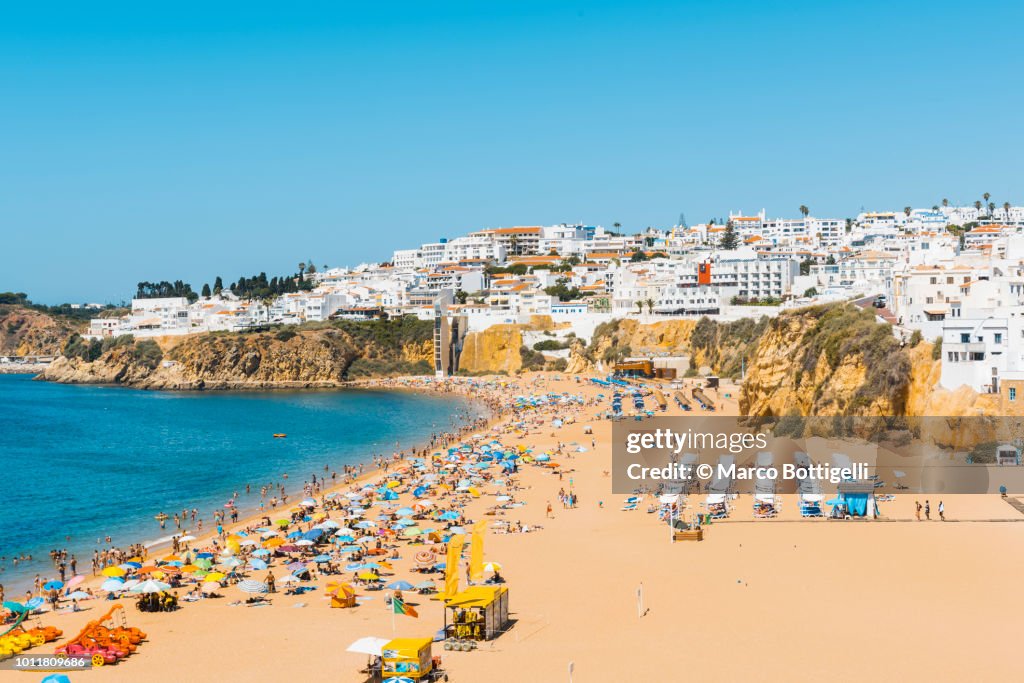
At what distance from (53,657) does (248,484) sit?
660 inches

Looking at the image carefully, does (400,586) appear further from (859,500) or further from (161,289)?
(161,289)

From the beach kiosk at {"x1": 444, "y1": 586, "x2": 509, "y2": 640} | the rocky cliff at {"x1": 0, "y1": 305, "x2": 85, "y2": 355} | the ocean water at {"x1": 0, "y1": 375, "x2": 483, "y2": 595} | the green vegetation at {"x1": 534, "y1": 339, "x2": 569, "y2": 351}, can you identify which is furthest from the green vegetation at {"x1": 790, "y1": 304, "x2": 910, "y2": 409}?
the rocky cliff at {"x1": 0, "y1": 305, "x2": 85, "y2": 355}

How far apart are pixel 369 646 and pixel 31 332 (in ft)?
376

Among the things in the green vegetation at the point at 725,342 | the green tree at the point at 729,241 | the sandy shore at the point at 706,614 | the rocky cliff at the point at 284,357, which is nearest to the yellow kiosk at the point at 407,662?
the sandy shore at the point at 706,614

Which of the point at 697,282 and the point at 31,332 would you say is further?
the point at 31,332

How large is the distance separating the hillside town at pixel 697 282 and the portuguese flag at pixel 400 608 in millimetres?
13807

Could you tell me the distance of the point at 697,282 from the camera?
70500 mm

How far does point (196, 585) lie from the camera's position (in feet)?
61.5

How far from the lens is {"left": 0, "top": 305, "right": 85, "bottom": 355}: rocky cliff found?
371 ft

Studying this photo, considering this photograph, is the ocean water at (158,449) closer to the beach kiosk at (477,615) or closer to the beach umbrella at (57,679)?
the beach umbrella at (57,679)

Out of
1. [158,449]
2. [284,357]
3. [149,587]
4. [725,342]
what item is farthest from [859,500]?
[284,357]

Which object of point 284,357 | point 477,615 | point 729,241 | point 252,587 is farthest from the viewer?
point 729,241

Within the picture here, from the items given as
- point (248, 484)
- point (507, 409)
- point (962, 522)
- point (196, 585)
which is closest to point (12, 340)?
point (507, 409)

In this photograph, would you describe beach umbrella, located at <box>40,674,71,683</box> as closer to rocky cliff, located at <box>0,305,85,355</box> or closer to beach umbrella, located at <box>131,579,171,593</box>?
beach umbrella, located at <box>131,579,171,593</box>
